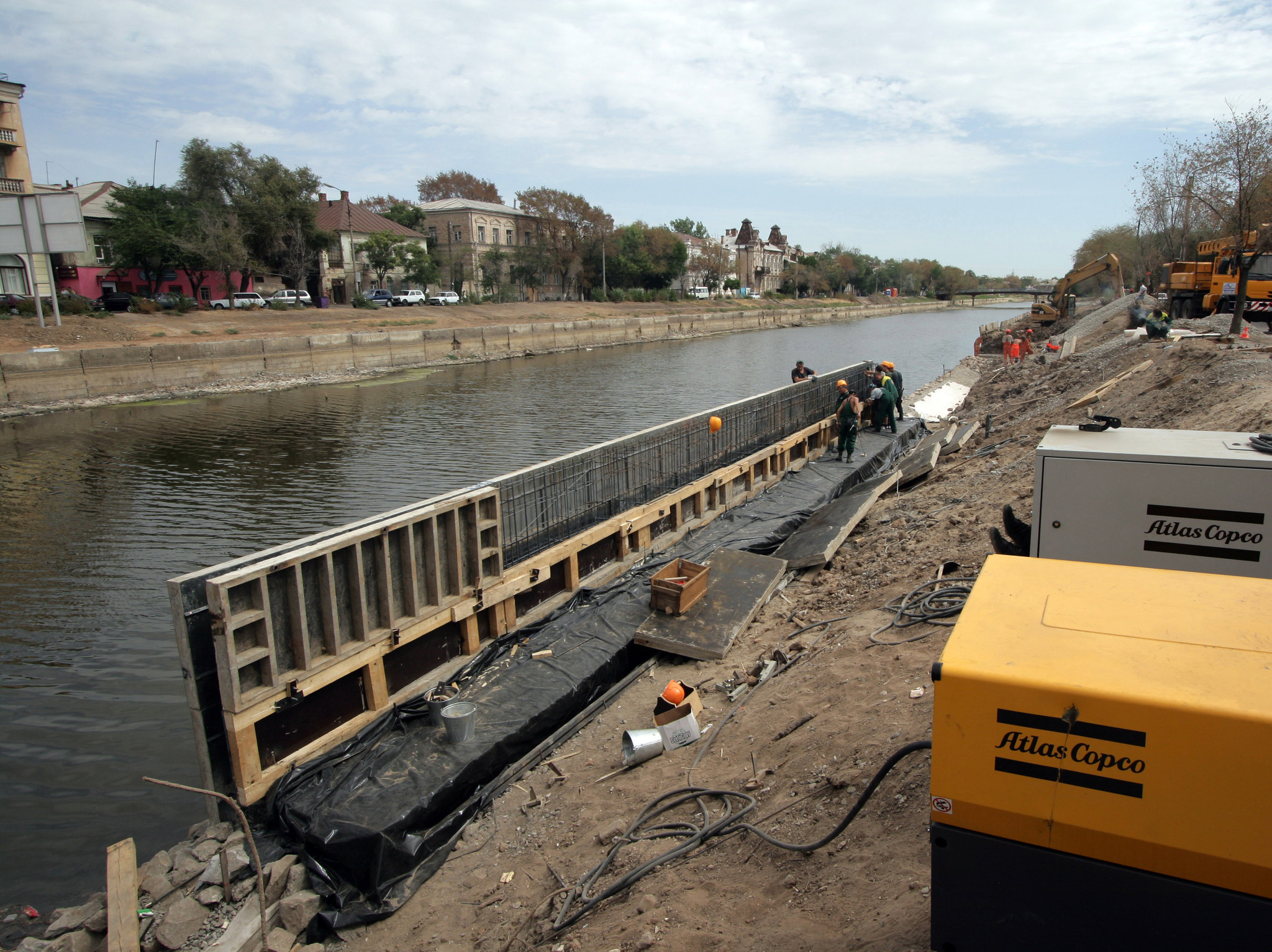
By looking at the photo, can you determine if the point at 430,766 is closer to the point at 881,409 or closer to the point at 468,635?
the point at 468,635

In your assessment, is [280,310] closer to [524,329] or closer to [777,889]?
[524,329]

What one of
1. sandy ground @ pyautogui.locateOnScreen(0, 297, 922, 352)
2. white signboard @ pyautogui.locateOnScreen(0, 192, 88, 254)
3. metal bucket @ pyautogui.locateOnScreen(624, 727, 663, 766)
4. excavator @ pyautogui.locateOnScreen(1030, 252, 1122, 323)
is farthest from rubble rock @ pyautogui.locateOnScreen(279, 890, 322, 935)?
excavator @ pyautogui.locateOnScreen(1030, 252, 1122, 323)

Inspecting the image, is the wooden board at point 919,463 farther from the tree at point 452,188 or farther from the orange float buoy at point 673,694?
the tree at point 452,188

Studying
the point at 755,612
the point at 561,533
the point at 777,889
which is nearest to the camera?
the point at 777,889

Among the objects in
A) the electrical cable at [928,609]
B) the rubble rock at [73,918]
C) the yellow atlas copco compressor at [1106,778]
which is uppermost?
the yellow atlas copco compressor at [1106,778]

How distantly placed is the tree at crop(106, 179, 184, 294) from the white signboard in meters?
12.7

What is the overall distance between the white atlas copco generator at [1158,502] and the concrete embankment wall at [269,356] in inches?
1310

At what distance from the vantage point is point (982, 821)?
2.56m

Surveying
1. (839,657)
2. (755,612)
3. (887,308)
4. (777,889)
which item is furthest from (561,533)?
(887,308)

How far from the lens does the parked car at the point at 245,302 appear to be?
47.6 meters

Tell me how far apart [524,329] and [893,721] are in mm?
48722

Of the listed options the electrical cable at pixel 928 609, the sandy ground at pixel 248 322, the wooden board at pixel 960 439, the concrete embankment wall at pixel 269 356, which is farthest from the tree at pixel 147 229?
the electrical cable at pixel 928 609

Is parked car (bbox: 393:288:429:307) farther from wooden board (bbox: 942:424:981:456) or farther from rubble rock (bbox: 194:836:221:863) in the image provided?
rubble rock (bbox: 194:836:221:863)

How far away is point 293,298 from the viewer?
5281cm
